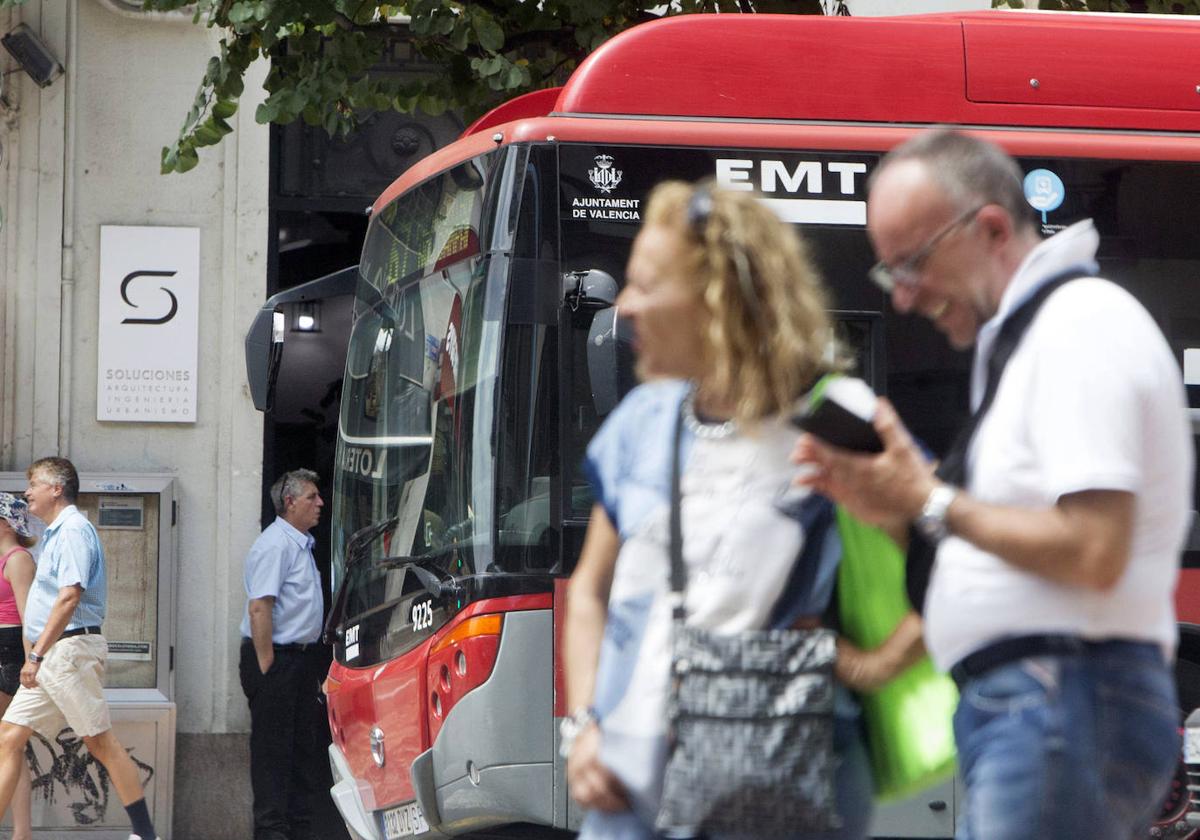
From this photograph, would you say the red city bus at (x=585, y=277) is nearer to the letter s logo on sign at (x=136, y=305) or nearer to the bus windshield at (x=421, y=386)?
the bus windshield at (x=421, y=386)

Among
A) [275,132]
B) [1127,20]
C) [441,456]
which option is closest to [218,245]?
[275,132]

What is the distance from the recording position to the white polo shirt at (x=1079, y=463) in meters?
2.19

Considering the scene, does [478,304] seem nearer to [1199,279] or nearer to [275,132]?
[1199,279]

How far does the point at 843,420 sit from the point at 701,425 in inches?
10.3

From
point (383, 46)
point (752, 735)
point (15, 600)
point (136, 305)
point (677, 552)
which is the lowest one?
point (15, 600)

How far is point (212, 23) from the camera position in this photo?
750 centimetres

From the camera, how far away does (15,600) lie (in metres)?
8.26

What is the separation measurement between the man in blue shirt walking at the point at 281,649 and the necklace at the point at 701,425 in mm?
6490

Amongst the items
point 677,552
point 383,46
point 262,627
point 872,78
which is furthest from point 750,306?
point 262,627

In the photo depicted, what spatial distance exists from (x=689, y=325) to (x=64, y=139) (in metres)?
8.17

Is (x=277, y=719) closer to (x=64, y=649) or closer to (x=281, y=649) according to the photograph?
(x=281, y=649)

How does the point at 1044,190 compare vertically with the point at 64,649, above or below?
above

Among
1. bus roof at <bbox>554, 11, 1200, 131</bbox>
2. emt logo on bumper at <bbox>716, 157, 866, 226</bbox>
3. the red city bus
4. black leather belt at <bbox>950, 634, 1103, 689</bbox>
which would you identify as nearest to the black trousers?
the red city bus

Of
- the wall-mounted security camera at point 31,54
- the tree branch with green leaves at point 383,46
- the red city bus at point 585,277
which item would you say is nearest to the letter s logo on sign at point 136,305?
the wall-mounted security camera at point 31,54
